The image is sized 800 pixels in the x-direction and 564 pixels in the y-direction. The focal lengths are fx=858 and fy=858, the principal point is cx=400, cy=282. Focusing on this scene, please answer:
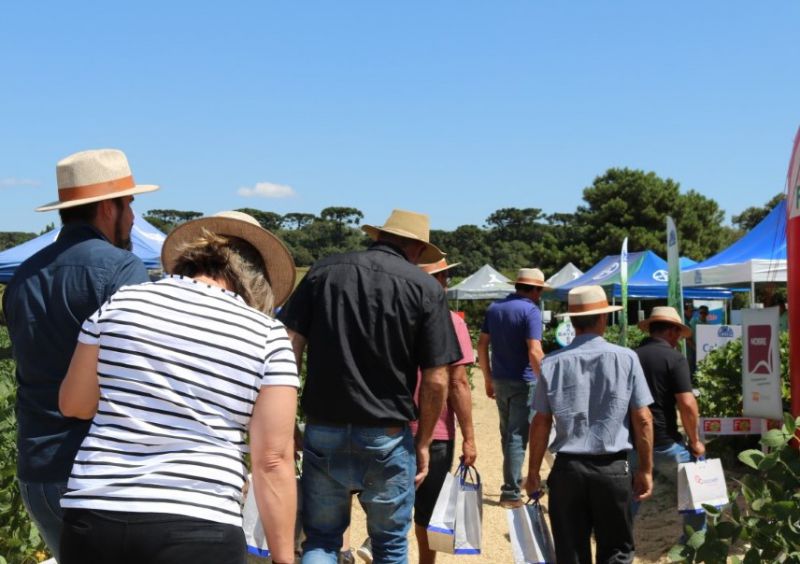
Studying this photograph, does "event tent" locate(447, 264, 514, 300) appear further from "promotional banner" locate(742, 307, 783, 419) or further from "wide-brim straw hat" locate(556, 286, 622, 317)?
"wide-brim straw hat" locate(556, 286, 622, 317)

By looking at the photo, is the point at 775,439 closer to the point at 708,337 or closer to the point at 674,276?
the point at 674,276

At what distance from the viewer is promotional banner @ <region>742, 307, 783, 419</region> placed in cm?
601

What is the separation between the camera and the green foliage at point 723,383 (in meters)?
8.86

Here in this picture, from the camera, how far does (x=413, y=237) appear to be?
165 inches

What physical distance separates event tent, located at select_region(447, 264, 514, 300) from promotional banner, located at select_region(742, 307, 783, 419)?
776 inches

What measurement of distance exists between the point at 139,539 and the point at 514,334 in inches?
208

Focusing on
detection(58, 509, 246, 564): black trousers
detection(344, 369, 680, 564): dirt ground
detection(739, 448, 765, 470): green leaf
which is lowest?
detection(344, 369, 680, 564): dirt ground

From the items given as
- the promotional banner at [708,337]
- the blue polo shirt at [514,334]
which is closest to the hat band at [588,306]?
the blue polo shirt at [514,334]

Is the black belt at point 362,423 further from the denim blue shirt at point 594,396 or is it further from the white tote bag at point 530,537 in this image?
the white tote bag at point 530,537

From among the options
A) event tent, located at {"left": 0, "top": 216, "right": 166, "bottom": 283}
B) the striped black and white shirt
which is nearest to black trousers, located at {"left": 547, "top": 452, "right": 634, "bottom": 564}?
the striped black and white shirt

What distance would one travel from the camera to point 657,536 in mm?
6469

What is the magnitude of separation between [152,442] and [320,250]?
6895 cm

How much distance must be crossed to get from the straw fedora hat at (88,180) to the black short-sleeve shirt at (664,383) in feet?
11.2

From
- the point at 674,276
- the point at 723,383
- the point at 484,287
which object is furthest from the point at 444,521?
the point at 484,287
